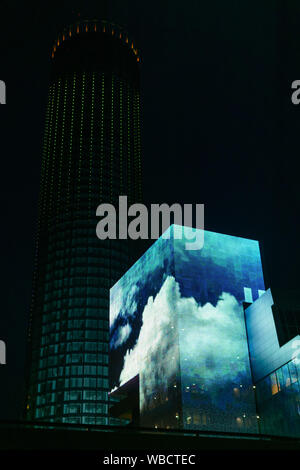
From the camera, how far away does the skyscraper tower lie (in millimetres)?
149875

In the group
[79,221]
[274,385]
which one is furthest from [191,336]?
[79,221]

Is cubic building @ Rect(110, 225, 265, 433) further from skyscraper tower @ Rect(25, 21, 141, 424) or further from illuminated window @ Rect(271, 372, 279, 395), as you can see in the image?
skyscraper tower @ Rect(25, 21, 141, 424)

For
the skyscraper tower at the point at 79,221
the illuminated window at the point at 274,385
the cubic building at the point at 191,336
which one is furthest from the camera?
the skyscraper tower at the point at 79,221

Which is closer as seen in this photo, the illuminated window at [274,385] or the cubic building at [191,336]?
the illuminated window at [274,385]

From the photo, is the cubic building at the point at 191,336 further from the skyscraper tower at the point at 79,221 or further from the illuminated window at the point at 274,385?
the skyscraper tower at the point at 79,221

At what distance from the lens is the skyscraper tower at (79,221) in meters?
150

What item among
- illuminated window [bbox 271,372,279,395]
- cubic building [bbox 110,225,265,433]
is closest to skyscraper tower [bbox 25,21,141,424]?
cubic building [bbox 110,225,265,433]

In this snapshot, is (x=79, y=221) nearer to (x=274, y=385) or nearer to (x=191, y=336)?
(x=191, y=336)

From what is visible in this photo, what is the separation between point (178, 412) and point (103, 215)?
→ 113m

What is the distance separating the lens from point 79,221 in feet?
557

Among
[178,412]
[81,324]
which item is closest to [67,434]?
[178,412]

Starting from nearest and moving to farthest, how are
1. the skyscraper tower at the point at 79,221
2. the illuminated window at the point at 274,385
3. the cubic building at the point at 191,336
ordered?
the illuminated window at the point at 274,385 → the cubic building at the point at 191,336 → the skyscraper tower at the point at 79,221

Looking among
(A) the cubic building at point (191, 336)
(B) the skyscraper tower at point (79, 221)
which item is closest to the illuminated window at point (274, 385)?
(A) the cubic building at point (191, 336)
